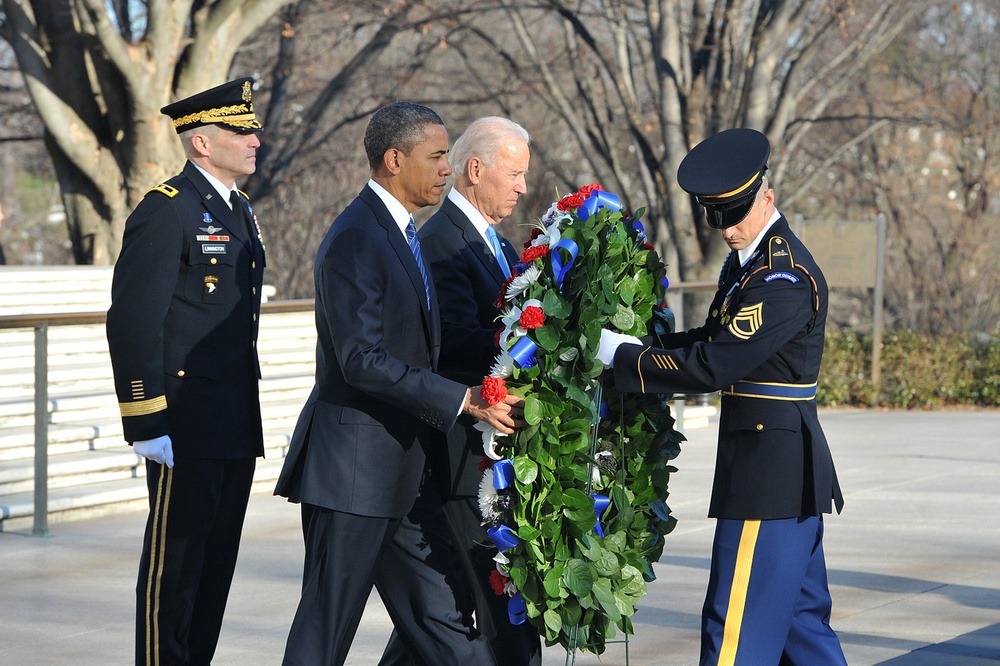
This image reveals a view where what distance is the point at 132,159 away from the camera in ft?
38.2

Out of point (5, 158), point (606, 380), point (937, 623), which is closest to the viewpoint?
point (606, 380)

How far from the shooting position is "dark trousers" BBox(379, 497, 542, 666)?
4.14m

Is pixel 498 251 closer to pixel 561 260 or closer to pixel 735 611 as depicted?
pixel 561 260

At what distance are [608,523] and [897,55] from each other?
63.6 feet

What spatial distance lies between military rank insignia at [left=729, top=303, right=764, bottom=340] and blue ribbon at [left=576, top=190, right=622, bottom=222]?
1.59ft

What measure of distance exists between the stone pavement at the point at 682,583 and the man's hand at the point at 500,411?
0.71 meters

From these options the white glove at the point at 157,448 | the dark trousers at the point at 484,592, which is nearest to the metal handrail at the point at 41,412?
the white glove at the point at 157,448

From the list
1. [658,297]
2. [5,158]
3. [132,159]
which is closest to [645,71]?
[132,159]

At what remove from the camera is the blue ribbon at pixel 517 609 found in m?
3.92

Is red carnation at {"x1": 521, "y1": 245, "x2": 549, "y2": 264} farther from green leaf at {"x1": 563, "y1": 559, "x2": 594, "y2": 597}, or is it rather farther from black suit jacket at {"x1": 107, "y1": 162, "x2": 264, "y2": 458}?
black suit jacket at {"x1": 107, "y1": 162, "x2": 264, "y2": 458}

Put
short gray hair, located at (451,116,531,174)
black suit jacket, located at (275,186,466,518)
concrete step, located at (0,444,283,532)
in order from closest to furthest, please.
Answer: black suit jacket, located at (275,186,466,518) < short gray hair, located at (451,116,531,174) < concrete step, located at (0,444,283,532)

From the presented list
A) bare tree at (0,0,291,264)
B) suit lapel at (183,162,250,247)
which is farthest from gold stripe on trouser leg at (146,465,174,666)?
bare tree at (0,0,291,264)

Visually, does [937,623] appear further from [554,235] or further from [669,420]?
[554,235]

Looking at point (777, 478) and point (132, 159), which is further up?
point (132, 159)
